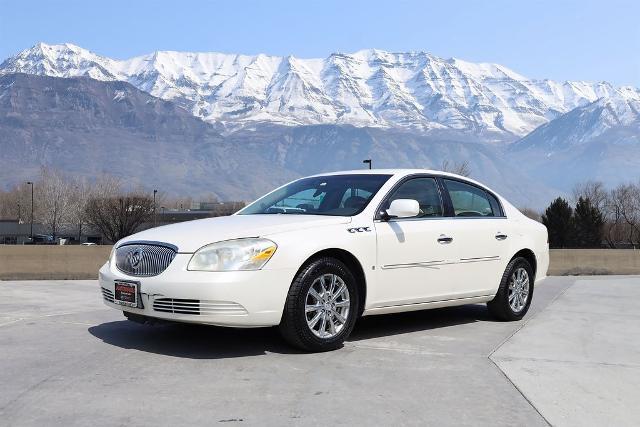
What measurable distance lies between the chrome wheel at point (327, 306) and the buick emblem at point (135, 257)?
139 centimetres

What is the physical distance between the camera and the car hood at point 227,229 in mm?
5531

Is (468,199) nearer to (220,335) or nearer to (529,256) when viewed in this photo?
(529,256)

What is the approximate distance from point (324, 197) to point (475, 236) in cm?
166

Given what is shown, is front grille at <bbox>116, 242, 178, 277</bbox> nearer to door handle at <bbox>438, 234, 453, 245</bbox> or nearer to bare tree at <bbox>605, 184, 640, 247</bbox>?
door handle at <bbox>438, 234, 453, 245</bbox>

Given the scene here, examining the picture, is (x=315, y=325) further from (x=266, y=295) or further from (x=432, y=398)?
(x=432, y=398)

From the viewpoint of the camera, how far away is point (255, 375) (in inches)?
197

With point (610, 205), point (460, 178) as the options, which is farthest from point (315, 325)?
point (610, 205)

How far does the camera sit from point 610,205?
119500 millimetres

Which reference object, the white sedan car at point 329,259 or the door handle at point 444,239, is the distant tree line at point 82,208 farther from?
the door handle at point 444,239

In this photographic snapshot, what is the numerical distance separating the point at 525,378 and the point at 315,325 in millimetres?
1662

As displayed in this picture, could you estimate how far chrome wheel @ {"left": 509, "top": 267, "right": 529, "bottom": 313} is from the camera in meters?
7.77

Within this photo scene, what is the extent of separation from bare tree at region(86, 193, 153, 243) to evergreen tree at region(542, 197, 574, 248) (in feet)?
168

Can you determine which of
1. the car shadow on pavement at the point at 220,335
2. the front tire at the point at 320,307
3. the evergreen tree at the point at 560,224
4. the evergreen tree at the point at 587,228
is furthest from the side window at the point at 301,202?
the evergreen tree at the point at 587,228

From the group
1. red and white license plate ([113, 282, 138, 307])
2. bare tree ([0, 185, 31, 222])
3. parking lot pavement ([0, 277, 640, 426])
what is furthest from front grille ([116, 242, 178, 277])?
bare tree ([0, 185, 31, 222])
